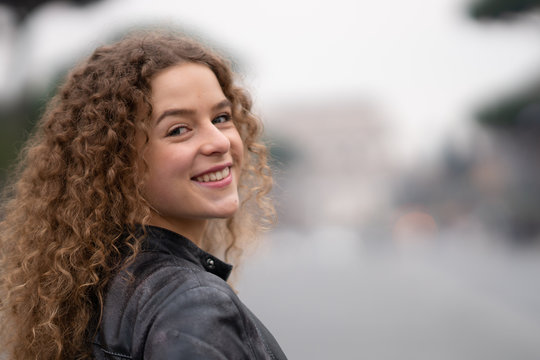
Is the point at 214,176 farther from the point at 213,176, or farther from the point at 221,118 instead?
the point at 221,118

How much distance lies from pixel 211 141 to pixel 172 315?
52 centimetres

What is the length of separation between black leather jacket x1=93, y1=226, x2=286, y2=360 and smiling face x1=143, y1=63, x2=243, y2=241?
0.12 meters

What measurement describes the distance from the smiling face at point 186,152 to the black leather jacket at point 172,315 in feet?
0.38

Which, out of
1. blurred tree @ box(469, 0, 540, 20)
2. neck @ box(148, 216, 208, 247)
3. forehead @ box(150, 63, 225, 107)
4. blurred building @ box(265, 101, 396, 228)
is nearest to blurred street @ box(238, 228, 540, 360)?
neck @ box(148, 216, 208, 247)

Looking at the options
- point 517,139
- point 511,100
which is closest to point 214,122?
point 511,100

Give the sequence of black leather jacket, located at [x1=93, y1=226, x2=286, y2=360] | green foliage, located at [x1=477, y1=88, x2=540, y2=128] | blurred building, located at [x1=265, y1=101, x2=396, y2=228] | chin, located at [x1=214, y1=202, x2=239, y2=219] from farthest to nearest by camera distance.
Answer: blurred building, located at [x1=265, y1=101, x2=396, y2=228] → green foliage, located at [x1=477, y1=88, x2=540, y2=128] → chin, located at [x1=214, y1=202, x2=239, y2=219] → black leather jacket, located at [x1=93, y1=226, x2=286, y2=360]

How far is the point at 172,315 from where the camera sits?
1.41 metres

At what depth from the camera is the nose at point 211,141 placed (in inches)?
69.0

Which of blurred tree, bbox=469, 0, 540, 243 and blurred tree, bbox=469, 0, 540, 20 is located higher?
blurred tree, bbox=469, 0, 540, 20

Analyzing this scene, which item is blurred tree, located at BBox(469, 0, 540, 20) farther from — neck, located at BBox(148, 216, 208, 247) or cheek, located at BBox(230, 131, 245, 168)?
neck, located at BBox(148, 216, 208, 247)

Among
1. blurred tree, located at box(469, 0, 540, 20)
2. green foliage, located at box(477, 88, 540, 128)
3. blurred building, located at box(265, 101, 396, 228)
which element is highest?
blurred tree, located at box(469, 0, 540, 20)

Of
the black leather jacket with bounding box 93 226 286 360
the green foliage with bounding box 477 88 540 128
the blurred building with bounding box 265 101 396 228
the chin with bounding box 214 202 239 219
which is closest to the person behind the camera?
the black leather jacket with bounding box 93 226 286 360

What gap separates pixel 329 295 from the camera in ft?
40.3

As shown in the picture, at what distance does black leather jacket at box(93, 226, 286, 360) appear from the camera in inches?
54.6
